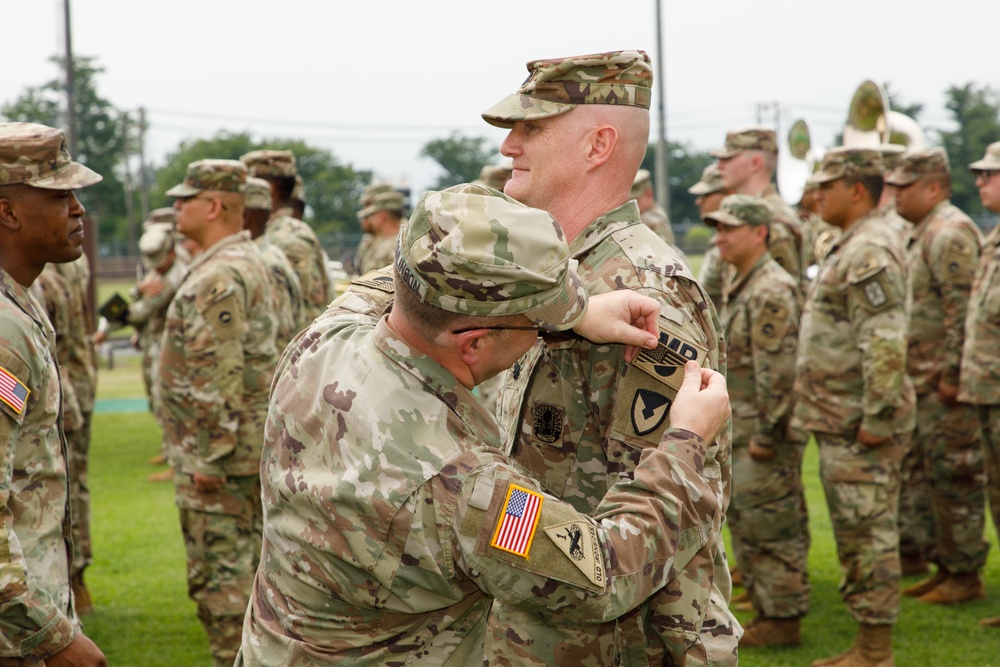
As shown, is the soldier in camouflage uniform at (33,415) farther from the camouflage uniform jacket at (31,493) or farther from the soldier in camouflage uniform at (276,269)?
the soldier in camouflage uniform at (276,269)

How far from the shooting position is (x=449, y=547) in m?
1.92

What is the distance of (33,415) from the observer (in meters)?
3.08

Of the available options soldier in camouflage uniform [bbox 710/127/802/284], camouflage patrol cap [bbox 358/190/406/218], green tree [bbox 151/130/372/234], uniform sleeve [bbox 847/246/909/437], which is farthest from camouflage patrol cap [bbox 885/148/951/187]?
green tree [bbox 151/130/372/234]

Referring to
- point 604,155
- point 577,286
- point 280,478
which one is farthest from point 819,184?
point 280,478

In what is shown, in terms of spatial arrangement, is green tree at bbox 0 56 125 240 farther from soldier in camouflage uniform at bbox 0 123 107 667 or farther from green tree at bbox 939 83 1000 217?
soldier in camouflage uniform at bbox 0 123 107 667

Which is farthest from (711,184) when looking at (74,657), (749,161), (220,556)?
(74,657)

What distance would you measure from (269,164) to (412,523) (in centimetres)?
698

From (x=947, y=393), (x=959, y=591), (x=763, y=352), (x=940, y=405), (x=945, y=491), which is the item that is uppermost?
(x=763, y=352)

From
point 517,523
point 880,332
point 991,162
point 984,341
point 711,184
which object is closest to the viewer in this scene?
point 517,523

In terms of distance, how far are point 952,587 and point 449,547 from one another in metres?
5.85

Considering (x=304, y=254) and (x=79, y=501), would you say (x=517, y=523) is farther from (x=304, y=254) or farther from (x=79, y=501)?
(x=304, y=254)

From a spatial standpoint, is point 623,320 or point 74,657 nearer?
point 623,320

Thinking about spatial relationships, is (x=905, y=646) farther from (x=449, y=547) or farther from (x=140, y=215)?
(x=140, y=215)

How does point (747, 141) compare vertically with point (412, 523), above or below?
above
